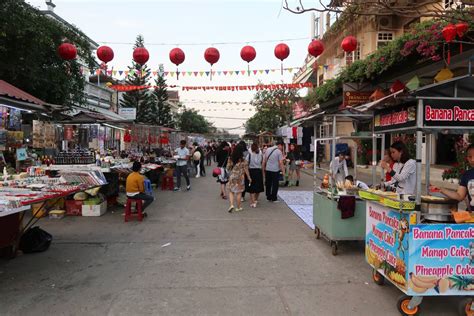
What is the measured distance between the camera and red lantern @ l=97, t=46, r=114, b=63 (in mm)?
10375

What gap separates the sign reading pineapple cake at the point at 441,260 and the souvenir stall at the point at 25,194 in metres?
4.15

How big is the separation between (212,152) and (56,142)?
2098cm

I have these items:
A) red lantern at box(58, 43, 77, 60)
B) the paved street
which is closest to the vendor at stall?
the paved street

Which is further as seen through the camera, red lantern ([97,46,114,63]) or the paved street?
red lantern ([97,46,114,63])

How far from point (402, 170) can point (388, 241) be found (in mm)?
1483

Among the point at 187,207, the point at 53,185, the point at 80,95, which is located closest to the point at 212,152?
the point at 80,95

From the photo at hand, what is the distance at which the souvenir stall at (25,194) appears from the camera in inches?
174

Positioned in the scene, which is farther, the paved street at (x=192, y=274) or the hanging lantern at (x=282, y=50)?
the hanging lantern at (x=282, y=50)

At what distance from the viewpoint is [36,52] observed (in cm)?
1363

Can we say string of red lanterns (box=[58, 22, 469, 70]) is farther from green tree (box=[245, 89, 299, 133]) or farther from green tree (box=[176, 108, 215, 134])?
green tree (box=[176, 108, 215, 134])

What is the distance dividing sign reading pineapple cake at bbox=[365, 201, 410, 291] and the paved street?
347mm

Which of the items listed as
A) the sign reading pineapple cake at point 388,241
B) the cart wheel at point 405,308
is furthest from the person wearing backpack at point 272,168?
the cart wheel at point 405,308

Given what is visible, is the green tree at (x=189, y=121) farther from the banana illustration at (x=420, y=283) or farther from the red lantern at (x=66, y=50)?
the banana illustration at (x=420, y=283)

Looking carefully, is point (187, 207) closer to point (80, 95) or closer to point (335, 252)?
point (335, 252)
